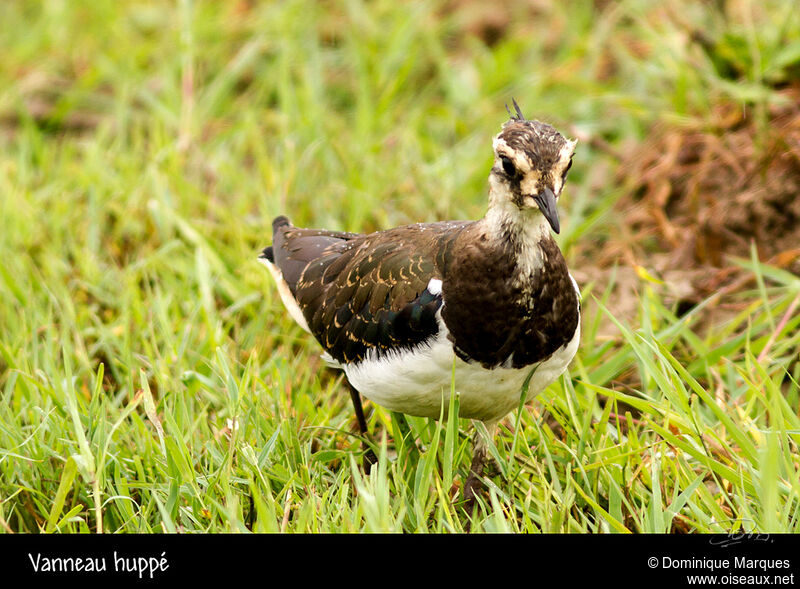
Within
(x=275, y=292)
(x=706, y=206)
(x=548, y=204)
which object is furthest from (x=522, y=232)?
(x=706, y=206)

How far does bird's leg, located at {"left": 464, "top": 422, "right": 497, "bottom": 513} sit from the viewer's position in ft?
12.1

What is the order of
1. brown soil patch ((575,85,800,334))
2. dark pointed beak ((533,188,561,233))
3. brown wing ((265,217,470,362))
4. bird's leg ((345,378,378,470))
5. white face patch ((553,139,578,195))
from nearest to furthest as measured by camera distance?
dark pointed beak ((533,188,561,233)) < white face patch ((553,139,578,195)) < brown wing ((265,217,470,362)) < bird's leg ((345,378,378,470)) < brown soil patch ((575,85,800,334))

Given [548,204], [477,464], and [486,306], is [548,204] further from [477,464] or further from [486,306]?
[477,464]

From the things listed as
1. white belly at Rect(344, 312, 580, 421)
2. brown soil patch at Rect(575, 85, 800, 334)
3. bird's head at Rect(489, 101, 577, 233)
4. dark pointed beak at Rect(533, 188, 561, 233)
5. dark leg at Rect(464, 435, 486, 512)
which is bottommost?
dark leg at Rect(464, 435, 486, 512)

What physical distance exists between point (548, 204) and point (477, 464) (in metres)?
1.02

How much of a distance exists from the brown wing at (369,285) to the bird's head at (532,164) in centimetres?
41

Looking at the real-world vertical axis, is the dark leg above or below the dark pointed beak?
below

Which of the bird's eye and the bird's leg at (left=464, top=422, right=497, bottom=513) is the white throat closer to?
the bird's eye

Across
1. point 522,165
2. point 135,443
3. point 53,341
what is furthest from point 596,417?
point 53,341

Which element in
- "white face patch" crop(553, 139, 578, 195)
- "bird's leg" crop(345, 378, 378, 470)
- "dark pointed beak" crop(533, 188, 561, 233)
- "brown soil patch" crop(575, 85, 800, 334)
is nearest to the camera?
"dark pointed beak" crop(533, 188, 561, 233)

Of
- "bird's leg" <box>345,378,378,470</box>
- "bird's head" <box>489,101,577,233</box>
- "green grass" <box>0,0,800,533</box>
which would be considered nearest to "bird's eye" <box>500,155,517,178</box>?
"bird's head" <box>489,101,577,233</box>

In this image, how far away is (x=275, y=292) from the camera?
5094mm

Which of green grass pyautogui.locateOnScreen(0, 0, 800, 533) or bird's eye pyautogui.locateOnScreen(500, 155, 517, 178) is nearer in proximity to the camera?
bird's eye pyautogui.locateOnScreen(500, 155, 517, 178)

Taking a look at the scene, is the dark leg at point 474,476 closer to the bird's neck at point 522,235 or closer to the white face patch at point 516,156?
the bird's neck at point 522,235
